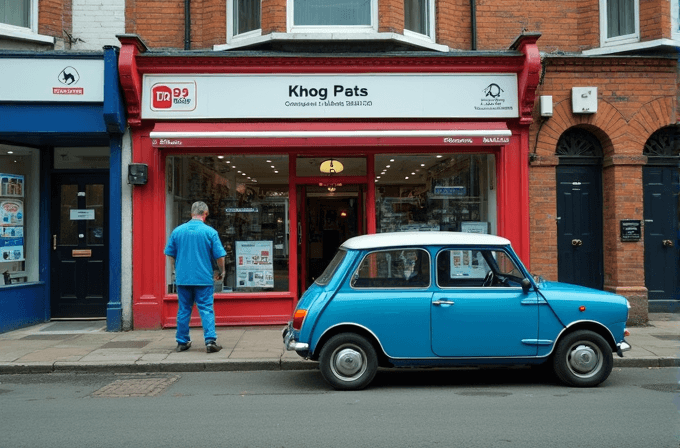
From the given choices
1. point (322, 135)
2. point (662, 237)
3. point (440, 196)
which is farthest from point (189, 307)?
point (662, 237)

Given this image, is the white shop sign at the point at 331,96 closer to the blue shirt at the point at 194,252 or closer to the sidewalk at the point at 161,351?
the blue shirt at the point at 194,252

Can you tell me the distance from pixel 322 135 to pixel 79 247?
4927 millimetres

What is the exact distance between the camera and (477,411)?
5.71 metres

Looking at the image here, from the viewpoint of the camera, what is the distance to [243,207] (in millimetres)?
10719

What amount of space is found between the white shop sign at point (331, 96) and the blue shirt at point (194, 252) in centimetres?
260

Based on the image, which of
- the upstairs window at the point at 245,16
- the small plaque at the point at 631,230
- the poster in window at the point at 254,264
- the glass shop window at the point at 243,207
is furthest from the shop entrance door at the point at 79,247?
the small plaque at the point at 631,230

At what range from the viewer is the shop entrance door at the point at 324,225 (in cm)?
1103

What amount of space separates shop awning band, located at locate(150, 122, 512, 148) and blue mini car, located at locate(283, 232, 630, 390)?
3.57 meters

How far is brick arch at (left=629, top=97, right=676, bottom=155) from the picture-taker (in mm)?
10602

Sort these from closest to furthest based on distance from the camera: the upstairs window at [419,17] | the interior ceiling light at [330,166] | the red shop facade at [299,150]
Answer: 1. the red shop facade at [299,150]
2. the interior ceiling light at [330,166]
3. the upstairs window at [419,17]

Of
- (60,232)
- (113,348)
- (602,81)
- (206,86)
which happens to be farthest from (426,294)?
(60,232)

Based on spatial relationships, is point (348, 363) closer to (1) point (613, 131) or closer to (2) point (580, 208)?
(2) point (580, 208)

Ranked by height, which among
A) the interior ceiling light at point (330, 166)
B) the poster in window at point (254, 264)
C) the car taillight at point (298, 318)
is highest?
the interior ceiling light at point (330, 166)

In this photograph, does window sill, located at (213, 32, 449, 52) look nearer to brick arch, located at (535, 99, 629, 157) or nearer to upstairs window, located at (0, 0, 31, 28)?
brick arch, located at (535, 99, 629, 157)
